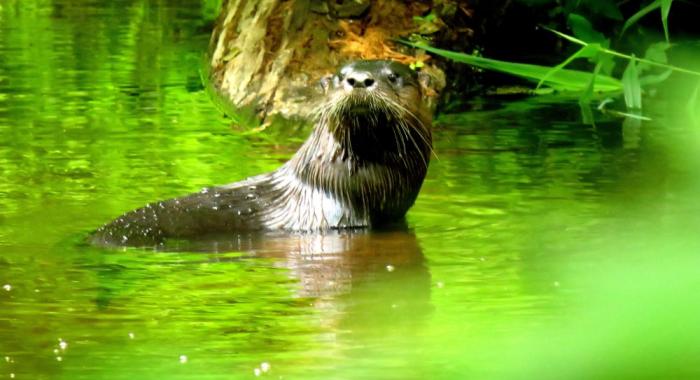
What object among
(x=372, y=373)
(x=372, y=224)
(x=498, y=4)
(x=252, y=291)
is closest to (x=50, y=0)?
(x=498, y=4)

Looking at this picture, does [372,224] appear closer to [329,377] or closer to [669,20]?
[329,377]

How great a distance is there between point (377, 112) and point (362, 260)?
0.64 m

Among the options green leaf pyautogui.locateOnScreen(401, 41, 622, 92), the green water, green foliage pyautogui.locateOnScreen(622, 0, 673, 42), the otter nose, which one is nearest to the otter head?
the otter nose

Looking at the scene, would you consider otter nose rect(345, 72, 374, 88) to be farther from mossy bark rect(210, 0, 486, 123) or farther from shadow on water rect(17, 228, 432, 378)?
mossy bark rect(210, 0, 486, 123)

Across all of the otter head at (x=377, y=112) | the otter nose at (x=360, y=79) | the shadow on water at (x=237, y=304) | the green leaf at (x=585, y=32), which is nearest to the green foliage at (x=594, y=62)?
the green leaf at (x=585, y=32)

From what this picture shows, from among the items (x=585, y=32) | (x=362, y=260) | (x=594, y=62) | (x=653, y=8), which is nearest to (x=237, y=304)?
(x=362, y=260)

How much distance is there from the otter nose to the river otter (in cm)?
5

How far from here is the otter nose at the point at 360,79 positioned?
457 centimetres

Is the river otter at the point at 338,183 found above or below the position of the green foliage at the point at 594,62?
below

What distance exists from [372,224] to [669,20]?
432 cm

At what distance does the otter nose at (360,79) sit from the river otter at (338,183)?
0.18ft

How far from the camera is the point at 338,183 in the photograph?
4.80 m

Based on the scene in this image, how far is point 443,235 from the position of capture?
4684 millimetres

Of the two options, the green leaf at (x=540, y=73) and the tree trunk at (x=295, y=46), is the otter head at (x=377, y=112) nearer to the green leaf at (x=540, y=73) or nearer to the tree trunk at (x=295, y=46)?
the green leaf at (x=540, y=73)
